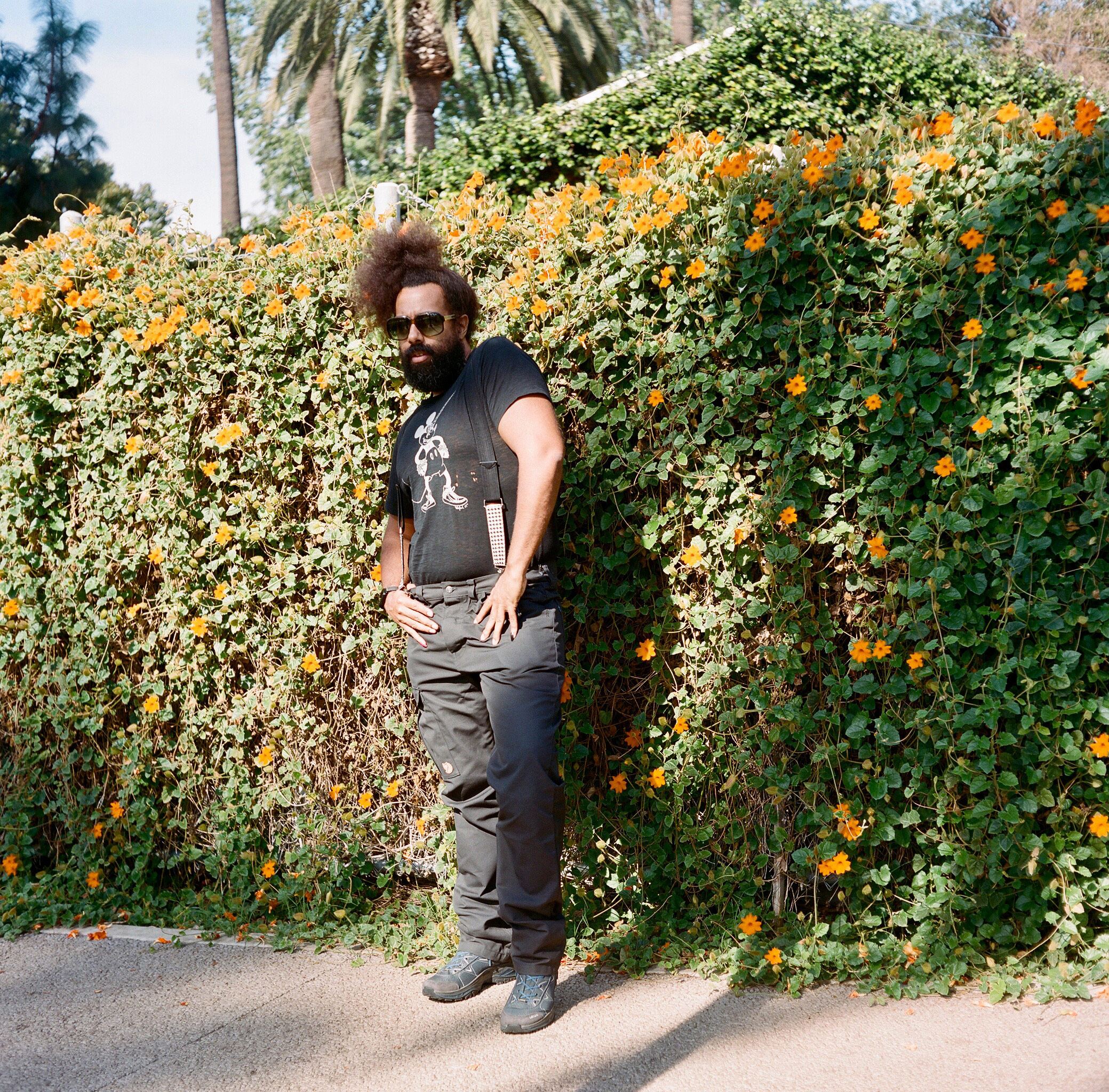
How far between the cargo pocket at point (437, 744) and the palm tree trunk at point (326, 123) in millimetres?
15594

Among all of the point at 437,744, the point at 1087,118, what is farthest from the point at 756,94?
the point at 437,744

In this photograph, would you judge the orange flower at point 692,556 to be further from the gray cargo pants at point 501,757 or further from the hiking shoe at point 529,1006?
the hiking shoe at point 529,1006

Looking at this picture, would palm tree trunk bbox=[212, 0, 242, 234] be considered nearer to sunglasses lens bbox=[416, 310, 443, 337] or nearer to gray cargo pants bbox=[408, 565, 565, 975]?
sunglasses lens bbox=[416, 310, 443, 337]

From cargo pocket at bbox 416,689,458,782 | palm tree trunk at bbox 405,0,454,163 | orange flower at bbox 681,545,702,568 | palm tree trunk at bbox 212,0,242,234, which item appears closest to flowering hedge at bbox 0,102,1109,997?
orange flower at bbox 681,545,702,568

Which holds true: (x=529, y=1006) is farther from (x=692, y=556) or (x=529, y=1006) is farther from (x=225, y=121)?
(x=225, y=121)

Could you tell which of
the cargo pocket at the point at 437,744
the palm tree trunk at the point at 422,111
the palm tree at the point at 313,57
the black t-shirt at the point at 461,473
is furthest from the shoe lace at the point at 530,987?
the palm tree at the point at 313,57

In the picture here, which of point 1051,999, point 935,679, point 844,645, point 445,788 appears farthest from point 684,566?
point 1051,999

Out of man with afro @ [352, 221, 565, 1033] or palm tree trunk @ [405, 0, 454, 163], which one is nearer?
man with afro @ [352, 221, 565, 1033]

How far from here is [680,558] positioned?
327 cm

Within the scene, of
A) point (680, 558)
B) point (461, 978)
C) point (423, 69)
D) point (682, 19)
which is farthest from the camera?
point (682, 19)

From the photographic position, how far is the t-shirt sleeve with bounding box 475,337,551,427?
296 centimetres

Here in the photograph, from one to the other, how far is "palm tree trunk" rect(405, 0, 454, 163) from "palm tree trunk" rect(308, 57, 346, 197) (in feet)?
4.34

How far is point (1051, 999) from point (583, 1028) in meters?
1.33

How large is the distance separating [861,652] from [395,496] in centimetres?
159
